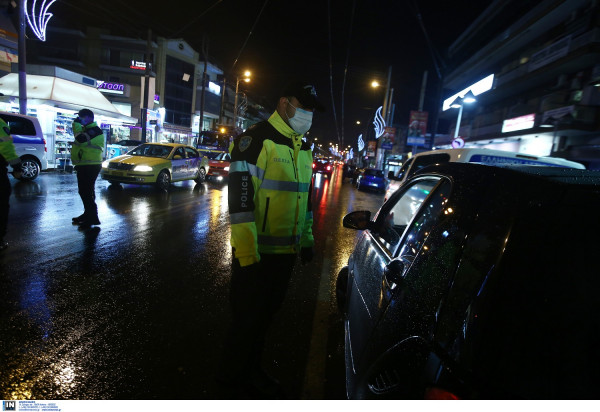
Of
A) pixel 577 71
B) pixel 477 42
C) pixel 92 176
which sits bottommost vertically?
pixel 92 176

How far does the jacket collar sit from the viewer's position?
2229 millimetres

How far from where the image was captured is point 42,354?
2.48 meters

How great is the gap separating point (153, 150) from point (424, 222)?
495 inches

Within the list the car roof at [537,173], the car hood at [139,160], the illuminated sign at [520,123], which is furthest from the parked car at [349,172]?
the car roof at [537,173]

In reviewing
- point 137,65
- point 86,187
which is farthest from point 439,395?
point 137,65

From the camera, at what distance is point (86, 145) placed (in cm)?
582

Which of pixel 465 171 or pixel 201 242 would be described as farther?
pixel 201 242

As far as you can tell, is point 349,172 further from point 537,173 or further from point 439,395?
point 439,395

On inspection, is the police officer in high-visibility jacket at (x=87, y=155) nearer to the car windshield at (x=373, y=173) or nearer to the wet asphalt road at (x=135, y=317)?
the wet asphalt road at (x=135, y=317)

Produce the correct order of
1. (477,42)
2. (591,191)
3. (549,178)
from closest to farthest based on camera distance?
(591,191) < (549,178) < (477,42)

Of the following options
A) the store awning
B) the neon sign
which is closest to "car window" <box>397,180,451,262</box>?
the store awning

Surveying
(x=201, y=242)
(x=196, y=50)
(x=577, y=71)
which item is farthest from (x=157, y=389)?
(x=196, y=50)

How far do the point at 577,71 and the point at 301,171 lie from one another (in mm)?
22425

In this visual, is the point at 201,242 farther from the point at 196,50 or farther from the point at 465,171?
the point at 196,50
